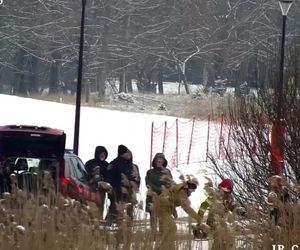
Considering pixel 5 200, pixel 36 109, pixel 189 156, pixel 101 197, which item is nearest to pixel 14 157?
pixel 101 197

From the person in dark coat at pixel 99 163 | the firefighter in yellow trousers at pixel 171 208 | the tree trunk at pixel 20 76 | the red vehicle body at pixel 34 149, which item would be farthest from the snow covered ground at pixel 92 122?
the firefighter in yellow trousers at pixel 171 208

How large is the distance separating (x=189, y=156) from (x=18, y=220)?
71.1 ft

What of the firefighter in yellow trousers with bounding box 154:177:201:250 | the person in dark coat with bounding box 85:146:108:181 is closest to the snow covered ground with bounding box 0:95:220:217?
the person in dark coat with bounding box 85:146:108:181

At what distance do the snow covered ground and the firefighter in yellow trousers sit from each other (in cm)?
1894

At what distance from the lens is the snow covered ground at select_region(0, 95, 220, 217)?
32312 mm

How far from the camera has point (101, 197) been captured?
9.41 meters

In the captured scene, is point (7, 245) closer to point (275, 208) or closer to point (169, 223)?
point (169, 223)

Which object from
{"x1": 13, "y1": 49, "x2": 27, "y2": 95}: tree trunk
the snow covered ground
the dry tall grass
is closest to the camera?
the dry tall grass

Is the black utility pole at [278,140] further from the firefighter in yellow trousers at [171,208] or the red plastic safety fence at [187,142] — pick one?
the red plastic safety fence at [187,142]

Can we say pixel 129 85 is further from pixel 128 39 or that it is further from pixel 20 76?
pixel 20 76

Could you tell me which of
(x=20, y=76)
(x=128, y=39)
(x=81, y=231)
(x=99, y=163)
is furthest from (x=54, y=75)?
(x=81, y=231)

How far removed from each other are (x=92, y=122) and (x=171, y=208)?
3052cm

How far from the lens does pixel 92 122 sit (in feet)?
128

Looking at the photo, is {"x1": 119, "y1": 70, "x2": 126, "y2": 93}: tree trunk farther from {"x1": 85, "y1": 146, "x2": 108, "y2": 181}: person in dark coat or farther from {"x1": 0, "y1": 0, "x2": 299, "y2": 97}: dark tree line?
{"x1": 85, "y1": 146, "x2": 108, "y2": 181}: person in dark coat
